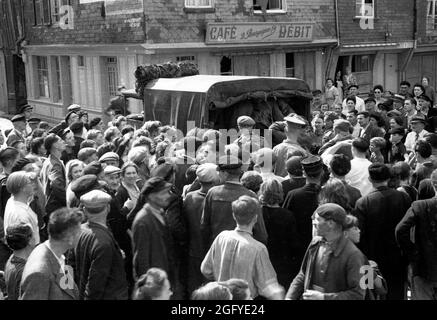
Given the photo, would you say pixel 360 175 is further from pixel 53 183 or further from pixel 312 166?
pixel 53 183

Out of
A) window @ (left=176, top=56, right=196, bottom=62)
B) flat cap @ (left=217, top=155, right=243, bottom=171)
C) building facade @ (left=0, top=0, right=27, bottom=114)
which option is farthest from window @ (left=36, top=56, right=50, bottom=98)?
flat cap @ (left=217, top=155, right=243, bottom=171)

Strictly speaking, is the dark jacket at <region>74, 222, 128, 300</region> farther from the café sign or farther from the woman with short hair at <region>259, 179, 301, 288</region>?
the café sign

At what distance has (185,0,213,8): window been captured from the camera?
1624 centimetres

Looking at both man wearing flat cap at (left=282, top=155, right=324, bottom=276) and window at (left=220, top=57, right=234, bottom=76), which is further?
window at (left=220, top=57, right=234, bottom=76)

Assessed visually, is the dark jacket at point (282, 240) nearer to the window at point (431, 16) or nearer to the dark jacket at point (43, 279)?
the dark jacket at point (43, 279)

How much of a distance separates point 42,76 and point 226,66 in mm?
8562

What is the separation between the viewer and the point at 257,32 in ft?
56.8

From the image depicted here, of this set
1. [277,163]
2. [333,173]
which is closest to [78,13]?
[277,163]

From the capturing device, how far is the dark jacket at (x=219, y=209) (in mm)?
5105

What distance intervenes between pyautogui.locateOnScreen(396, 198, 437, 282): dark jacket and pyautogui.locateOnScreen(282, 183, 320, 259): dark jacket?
0.81m
